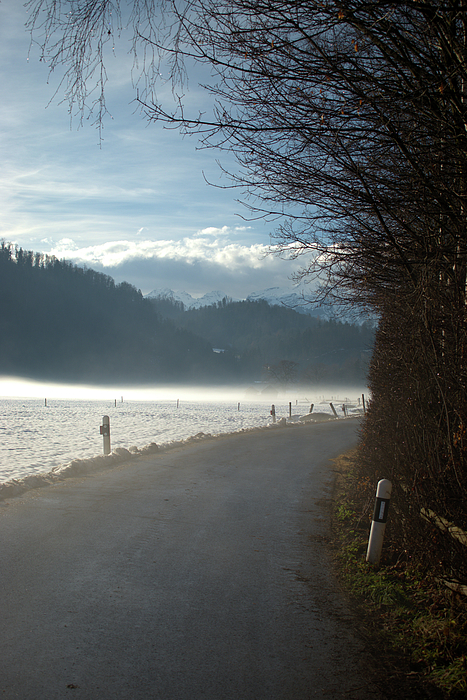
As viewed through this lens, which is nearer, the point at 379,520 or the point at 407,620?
the point at 407,620

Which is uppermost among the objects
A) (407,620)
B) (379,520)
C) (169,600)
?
(379,520)

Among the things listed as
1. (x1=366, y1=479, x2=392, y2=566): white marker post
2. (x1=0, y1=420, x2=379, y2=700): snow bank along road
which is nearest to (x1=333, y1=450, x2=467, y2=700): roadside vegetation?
(x1=366, y1=479, x2=392, y2=566): white marker post

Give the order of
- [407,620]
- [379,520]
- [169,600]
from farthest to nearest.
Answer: [379,520], [169,600], [407,620]

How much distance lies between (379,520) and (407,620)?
128cm

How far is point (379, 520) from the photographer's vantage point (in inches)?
216

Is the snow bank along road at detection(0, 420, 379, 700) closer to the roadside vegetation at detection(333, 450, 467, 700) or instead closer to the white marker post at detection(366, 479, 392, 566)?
the roadside vegetation at detection(333, 450, 467, 700)

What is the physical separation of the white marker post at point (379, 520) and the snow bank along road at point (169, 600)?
1.92ft

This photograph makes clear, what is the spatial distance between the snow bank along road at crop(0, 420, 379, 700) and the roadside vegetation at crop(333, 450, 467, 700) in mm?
226

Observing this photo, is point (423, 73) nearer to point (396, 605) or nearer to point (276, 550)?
point (396, 605)

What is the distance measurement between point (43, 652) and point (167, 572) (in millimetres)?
1720

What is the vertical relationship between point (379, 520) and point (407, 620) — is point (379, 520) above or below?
above

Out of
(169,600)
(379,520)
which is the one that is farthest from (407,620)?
(169,600)

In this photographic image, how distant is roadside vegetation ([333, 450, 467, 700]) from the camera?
11.1 ft

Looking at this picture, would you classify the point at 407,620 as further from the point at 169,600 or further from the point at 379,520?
the point at 169,600
